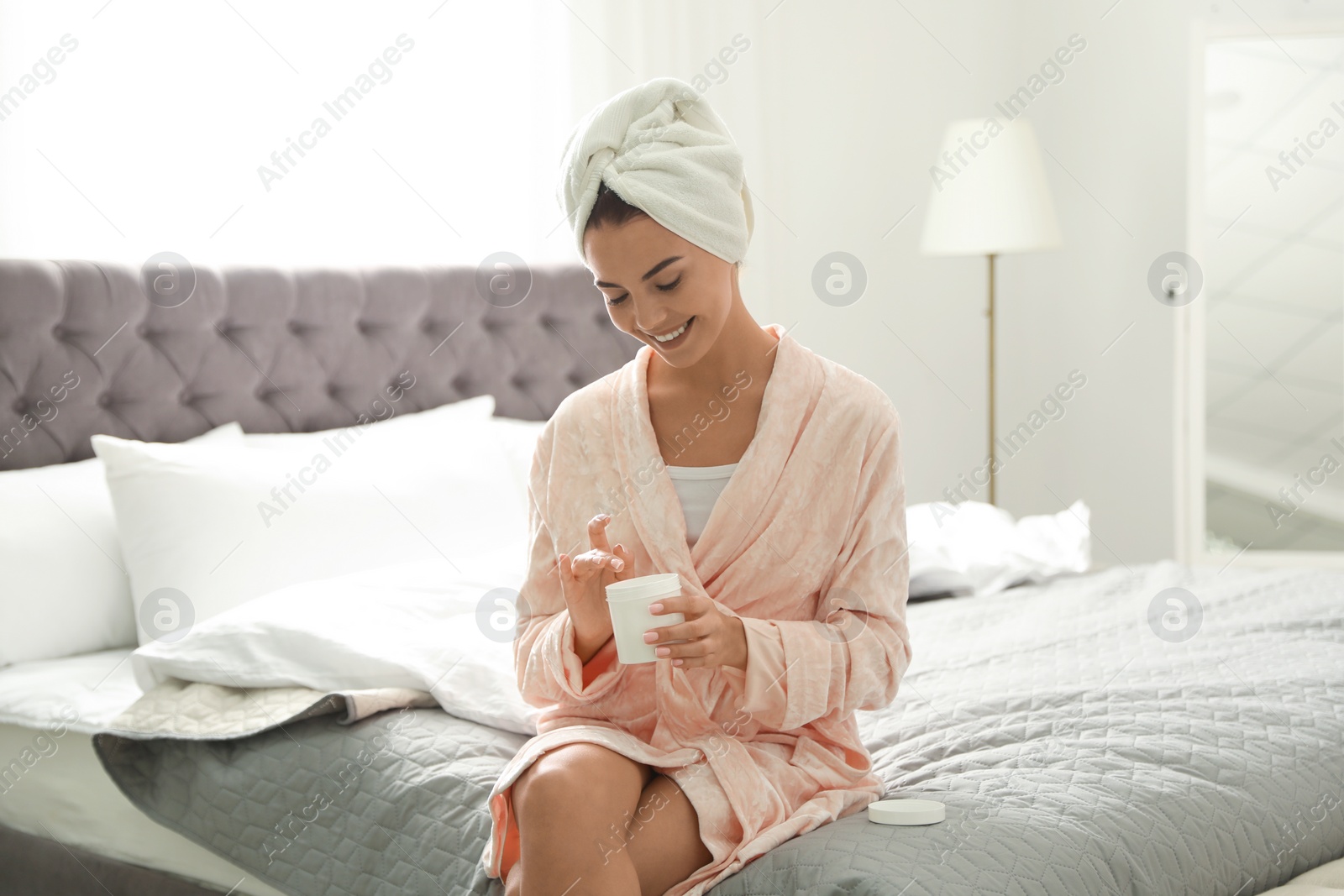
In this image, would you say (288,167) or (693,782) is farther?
(288,167)

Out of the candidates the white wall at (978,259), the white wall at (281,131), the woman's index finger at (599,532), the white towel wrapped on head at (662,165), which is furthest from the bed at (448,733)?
the white wall at (978,259)

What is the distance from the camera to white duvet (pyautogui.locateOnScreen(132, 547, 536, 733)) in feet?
5.50

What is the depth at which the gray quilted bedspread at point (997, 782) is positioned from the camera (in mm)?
1224

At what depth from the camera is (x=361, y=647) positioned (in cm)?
173

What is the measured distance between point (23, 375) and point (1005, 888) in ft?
6.51

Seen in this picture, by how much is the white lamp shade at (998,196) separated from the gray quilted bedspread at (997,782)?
71.9 inches

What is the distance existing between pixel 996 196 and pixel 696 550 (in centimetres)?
259

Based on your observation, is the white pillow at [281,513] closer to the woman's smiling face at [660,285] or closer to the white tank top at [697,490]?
the white tank top at [697,490]

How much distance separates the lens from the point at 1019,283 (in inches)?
177

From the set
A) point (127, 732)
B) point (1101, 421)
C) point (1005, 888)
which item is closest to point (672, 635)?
point (1005, 888)

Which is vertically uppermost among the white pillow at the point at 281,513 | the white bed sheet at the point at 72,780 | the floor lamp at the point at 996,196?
the floor lamp at the point at 996,196

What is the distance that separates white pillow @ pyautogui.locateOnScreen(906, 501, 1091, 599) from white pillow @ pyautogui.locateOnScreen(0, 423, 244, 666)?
1.58 metres

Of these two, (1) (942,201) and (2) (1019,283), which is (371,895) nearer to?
(1) (942,201)

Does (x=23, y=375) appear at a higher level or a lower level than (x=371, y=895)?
higher
